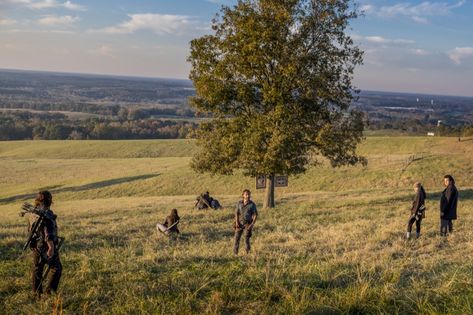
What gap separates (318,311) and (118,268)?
403 centimetres

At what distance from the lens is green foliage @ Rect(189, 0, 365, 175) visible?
75.0 ft

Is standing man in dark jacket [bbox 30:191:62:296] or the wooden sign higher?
standing man in dark jacket [bbox 30:191:62:296]

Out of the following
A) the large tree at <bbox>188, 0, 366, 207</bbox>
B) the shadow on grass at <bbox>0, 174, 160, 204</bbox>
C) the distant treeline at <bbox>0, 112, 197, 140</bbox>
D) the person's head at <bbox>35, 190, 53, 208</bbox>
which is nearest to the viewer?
the person's head at <bbox>35, 190, 53, 208</bbox>

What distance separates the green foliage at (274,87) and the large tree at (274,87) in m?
0.05

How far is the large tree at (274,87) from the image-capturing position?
22.9 metres

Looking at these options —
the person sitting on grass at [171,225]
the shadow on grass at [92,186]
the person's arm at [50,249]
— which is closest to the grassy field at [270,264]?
the person sitting on grass at [171,225]

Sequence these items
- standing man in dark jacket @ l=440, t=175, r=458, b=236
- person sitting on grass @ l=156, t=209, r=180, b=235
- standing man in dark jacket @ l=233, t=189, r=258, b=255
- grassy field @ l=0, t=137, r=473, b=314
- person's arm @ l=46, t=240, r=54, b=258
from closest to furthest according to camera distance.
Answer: grassy field @ l=0, t=137, r=473, b=314, person's arm @ l=46, t=240, r=54, b=258, standing man in dark jacket @ l=233, t=189, r=258, b=255, standing man in dark jacket @ l=440, t=175, r=458, b=236, person sitting on grass @ l=156, t=209, r=180, b=235

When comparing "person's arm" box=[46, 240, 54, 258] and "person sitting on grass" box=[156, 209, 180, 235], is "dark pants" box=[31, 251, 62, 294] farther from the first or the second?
→ "person sitting on grass" box=[156, 209, 180, 235]

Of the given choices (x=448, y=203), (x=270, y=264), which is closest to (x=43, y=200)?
(x=270, y=264)

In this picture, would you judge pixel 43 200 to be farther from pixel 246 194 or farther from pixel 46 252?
pixel 246 194

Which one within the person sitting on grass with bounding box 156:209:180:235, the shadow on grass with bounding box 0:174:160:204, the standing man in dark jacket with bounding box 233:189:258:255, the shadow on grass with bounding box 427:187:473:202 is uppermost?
the standing man in dark jacket with bounding box 233:189:258:255

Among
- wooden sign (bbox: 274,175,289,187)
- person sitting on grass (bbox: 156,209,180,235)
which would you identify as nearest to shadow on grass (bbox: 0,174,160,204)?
wooden sign (bbox: 274,175,289,187)

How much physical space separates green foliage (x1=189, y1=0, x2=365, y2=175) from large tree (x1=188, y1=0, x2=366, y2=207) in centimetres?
5

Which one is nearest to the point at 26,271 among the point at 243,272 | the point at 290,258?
the point at 243,272
